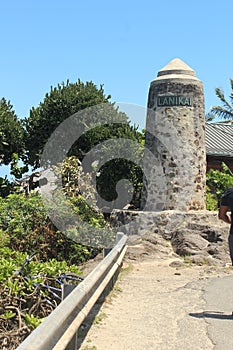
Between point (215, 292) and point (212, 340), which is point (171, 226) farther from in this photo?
point (212, 340)

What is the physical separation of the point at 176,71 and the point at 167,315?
428 inches

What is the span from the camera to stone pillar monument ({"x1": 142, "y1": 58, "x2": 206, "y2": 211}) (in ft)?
55.8

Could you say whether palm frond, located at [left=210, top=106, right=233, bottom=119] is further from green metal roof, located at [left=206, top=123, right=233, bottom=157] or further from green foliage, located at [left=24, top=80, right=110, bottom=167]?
green foliage, located at [left=24, top=80, right=110, bottom=167]

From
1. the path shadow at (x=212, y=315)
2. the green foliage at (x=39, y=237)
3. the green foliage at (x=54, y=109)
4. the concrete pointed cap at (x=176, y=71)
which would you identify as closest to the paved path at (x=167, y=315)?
the path shadow at (x=212, y=315)

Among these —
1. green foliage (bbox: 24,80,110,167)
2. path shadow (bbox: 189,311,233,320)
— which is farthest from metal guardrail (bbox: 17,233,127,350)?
green foliage (bbox: 24,80,110,167)

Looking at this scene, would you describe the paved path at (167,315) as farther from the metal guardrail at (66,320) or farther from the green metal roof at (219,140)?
the green metal roof at (219,140)

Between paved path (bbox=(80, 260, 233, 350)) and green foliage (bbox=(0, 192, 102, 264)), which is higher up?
green foliage (bbox=(0, 192, 102, 264))

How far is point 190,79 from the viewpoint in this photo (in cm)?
1727

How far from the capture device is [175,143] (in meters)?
17.0

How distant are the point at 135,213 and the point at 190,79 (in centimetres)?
435

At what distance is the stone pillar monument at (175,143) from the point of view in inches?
670

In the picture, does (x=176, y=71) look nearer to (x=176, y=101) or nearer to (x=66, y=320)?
(x=176, y=101)

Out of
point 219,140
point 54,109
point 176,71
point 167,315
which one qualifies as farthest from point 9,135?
point 167,315

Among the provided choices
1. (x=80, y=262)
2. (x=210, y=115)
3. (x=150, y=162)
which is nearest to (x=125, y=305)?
(x=80, y=262)
